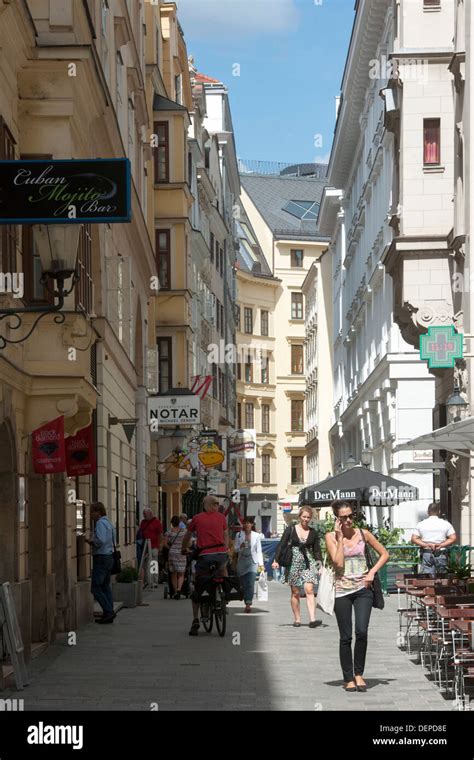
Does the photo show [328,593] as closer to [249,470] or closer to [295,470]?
[249,470]

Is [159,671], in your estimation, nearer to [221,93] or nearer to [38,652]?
[38,652]

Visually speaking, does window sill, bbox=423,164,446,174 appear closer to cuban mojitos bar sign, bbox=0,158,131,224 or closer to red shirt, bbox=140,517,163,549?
red shirt, bbox=140,517,163,549

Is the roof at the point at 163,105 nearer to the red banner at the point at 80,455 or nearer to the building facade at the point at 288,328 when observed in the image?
the red banner at the point at 80,455

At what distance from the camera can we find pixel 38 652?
738 inches

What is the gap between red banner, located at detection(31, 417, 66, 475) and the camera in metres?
17.3

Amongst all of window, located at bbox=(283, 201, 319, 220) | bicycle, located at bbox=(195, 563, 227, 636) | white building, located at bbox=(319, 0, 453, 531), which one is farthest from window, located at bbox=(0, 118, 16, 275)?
window, located at bbox=(283, 201, 319, 220)

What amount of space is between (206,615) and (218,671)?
5557 millimetres

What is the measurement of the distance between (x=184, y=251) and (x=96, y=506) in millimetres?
24305

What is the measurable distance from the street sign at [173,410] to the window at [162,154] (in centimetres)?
955

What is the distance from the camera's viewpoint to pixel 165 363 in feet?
159

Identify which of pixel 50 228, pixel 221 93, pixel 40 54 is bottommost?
pixel 50 228

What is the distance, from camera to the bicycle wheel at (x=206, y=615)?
21984mm
